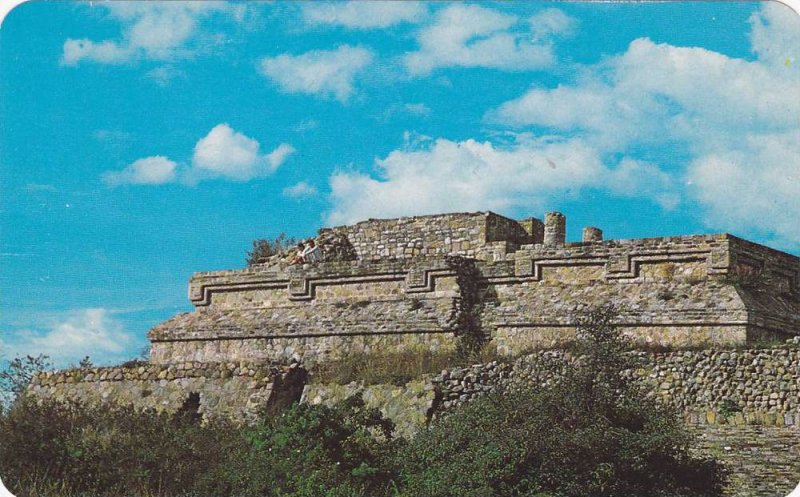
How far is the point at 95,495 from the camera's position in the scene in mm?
14797

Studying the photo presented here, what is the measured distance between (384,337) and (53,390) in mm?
6580

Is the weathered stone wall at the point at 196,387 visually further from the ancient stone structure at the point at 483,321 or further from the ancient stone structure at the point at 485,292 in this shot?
the ancient stone structure at the point at 485,292

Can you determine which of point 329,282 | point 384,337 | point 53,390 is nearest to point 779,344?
point 384,337

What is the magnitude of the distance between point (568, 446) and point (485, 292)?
7.04m

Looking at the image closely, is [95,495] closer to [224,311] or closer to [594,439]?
[594,439]

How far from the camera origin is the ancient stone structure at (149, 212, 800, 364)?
1784 centimetres

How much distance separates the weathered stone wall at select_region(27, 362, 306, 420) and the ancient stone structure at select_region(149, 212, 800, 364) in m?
1.46

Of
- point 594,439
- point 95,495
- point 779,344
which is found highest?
point 779,344

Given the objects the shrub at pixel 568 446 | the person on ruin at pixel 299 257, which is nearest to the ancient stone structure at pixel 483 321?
the person on ruin at pixel 299 257

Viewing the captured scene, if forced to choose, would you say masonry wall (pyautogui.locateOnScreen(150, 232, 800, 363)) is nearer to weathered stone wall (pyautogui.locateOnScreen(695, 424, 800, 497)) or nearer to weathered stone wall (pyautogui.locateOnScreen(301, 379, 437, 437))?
weathered stone wall (pyautogui.locateOnScreen(301, 379, 437, 437))

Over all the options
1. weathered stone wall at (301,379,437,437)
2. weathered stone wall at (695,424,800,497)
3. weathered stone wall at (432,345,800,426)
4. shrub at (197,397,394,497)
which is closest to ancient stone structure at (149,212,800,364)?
weathered stone wall at (432,345,800,426)

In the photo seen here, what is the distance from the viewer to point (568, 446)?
523 inches

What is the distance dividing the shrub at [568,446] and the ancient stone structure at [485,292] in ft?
11.6

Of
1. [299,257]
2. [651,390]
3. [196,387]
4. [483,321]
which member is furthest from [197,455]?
[299,257]
